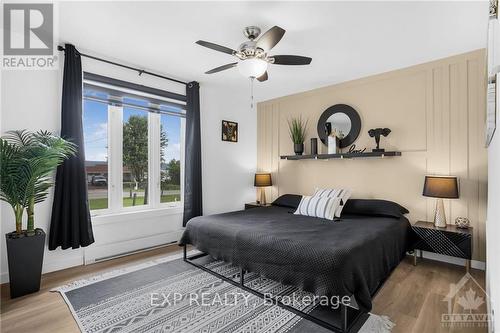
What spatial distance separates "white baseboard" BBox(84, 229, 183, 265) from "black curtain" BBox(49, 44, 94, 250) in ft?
0.84

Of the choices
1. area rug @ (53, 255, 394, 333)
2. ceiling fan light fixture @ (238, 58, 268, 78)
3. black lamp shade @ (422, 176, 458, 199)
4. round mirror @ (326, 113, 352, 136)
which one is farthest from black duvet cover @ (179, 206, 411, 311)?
ceiling fan light fixture @ (238, 58, 268, 78)

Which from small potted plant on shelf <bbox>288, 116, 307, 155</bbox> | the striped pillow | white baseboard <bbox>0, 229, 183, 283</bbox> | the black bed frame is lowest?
the black bed frame

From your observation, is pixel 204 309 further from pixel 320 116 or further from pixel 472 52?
pixel 472 52

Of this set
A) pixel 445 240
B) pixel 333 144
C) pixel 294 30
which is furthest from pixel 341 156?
pixel 294 30

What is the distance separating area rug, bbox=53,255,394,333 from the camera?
1.94 meters

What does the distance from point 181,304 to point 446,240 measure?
9.48ft

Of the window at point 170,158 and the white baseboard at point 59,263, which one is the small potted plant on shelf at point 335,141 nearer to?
the window at point 170,158

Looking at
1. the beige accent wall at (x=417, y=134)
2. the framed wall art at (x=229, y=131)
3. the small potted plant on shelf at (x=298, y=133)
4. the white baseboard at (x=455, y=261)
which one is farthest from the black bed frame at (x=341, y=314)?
the framed wall art at (x=229, y=131)

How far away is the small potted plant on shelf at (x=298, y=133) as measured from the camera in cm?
444

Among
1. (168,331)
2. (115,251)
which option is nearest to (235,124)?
(115,251)

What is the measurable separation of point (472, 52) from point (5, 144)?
5029 mm

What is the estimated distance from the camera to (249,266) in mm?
2426

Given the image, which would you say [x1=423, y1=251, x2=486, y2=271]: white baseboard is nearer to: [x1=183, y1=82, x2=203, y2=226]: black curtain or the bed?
the bed

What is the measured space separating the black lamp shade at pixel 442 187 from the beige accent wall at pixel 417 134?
32cm
